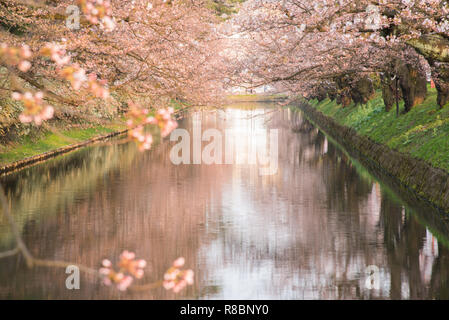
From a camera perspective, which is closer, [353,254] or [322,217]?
[353,254]

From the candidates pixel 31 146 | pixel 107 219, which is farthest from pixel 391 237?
pixel 31 146

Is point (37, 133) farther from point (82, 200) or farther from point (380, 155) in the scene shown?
point (380, 155)

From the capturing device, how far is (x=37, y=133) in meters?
30.4

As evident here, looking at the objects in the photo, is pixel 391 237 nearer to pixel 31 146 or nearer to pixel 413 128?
pixel 413 128

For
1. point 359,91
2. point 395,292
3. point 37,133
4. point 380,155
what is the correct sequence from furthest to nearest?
1. point 359,91
2. point 37,133
3. point 380,155
4. point 395,292

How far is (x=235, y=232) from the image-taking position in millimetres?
14125

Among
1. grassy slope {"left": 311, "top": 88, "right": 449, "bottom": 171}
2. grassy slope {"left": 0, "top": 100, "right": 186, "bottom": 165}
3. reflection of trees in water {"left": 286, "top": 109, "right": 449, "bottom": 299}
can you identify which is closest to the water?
reflection of trees in water {"left": 286, "top": 109, "right": 449, "bottom": 299}

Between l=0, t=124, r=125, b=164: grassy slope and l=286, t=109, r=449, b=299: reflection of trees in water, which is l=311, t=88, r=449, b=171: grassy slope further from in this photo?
l=0, t=124, r=125, b=164: grassy slope

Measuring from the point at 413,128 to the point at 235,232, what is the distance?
1326 cm

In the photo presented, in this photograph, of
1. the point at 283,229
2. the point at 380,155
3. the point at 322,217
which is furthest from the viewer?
the point at 380,155

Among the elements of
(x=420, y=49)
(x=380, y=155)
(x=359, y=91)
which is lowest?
(x=380, y=155)

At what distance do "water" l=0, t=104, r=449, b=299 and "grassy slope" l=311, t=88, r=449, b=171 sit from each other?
5.37ft
